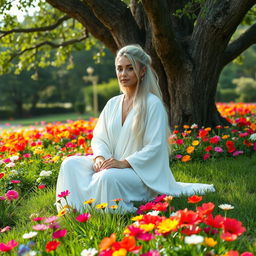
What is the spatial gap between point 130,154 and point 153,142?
0.27 metres

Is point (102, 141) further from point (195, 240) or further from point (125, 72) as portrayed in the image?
point (195, 240)

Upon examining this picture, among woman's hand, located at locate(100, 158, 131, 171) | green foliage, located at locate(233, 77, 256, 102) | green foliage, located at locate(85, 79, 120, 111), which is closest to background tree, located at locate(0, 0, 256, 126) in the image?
woman's hand, located at locate(100, 158, 131, 171)

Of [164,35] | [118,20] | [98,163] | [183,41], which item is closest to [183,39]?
Answer: [183,41]

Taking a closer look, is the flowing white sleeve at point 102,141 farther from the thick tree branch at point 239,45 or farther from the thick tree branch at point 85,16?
the thick tree branch at point 239,45

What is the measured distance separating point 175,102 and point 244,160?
1.90 meters

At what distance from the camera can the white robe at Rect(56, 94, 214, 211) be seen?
3.22m

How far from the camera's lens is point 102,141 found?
3811mm

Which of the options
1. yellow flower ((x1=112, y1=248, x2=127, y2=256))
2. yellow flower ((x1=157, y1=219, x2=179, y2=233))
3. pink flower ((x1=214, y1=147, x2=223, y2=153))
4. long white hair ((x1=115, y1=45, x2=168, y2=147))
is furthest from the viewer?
pink flower ((x1=214, y1=147, x2=223, y2=153))

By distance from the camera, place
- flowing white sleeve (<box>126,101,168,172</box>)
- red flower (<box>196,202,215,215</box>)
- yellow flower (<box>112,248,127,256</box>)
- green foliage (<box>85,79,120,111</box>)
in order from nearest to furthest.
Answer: yellow flower (<box>112,248,127,256</box>), red flower (<box>196,202,215,215</box>), flowing white sleeve (<box>126,101,168,172</box>), green foliage (<box>85,79,120,111</box>)

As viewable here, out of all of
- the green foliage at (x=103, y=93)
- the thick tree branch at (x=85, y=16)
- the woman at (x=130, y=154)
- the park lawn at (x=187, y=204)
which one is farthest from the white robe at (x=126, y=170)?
the green foliage at (x=103, y=93)

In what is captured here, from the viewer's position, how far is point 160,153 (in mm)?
3523

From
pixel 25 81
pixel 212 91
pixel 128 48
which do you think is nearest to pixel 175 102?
pixel 212 91

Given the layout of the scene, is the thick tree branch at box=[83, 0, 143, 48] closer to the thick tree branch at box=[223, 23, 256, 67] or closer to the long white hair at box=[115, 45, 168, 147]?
the thick tree branch at box=[223, 23, 256, 67]

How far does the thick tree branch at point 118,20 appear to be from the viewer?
5.65 metres
